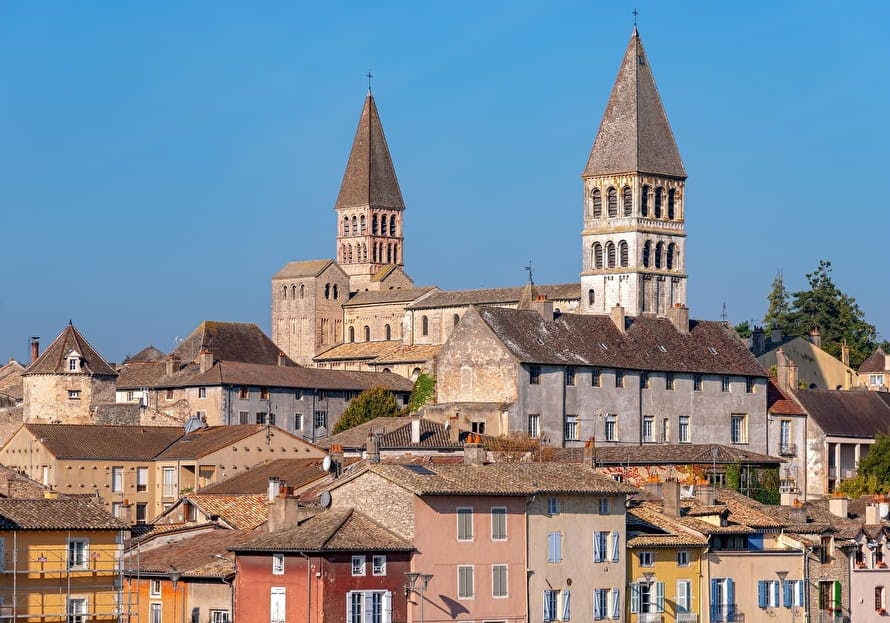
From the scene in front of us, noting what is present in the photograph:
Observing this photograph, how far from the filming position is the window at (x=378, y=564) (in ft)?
179

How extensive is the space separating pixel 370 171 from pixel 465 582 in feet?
460

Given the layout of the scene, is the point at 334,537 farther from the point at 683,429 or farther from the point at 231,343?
the point at 231,343

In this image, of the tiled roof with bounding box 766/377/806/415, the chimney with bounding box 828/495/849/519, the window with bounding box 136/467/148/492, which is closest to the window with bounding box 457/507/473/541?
the chimney with bounding box 828/495/849/519

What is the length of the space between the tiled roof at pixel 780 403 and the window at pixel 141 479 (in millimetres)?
32789

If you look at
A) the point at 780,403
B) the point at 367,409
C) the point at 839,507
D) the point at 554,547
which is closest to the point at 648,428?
the point at 780,403

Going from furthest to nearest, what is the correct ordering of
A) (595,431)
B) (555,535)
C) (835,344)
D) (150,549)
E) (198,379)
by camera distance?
1. (835,344)
2. (198,379)
3. (595,431)
4. (150,549)
5. (555,535)

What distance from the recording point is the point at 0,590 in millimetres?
53500

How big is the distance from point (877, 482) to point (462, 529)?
42503 millimetres

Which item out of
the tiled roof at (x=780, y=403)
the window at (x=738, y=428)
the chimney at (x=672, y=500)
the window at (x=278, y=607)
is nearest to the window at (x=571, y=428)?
the window at (x=738, y=428)

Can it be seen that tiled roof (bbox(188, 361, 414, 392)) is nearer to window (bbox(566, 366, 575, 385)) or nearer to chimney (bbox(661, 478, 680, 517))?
window (bbox(566, 366, 575, 385))

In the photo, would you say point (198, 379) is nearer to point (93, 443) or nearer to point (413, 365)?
point (93, 443)

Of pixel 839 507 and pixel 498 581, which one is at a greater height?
pixel 839 507

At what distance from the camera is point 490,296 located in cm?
15262

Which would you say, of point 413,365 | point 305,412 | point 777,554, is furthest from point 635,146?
point 777,554
